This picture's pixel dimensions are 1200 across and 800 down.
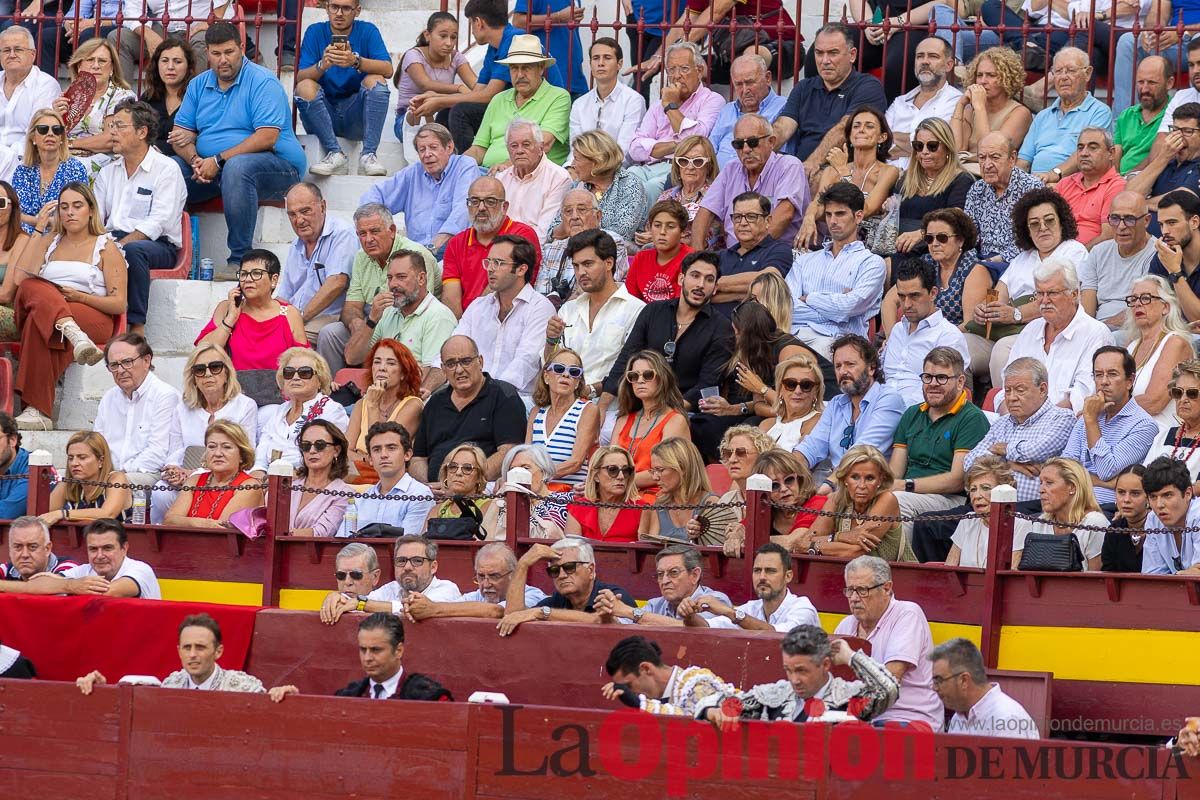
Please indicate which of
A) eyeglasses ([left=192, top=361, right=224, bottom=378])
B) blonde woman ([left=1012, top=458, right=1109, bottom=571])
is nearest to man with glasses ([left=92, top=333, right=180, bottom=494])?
eyeglasses ([left=192, top=361, right=224, bottom=378])

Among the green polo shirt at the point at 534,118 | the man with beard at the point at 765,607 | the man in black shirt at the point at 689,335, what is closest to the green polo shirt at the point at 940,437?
the man in black shirt at the point at 689,335

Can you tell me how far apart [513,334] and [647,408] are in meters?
1.68

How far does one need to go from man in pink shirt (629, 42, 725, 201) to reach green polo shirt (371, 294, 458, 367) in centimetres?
194

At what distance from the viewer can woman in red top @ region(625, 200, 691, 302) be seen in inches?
551

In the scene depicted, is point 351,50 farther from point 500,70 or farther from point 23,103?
point 23,103

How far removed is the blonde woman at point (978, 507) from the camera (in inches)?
441

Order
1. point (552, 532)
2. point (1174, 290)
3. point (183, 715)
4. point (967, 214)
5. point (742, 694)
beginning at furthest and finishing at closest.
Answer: point (967, 214), point (1174, 290), point (552, 532), point (183, 715), point (742, 694)

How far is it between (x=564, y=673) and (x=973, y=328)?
369 cm

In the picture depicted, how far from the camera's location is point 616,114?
15758mm

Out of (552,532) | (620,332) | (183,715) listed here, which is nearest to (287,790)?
(183,715)

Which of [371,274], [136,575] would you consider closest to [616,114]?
[371,274]

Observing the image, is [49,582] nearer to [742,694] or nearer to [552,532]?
[552,532]

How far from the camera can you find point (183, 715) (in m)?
10.4

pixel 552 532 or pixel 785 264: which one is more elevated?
pixel 785 264
